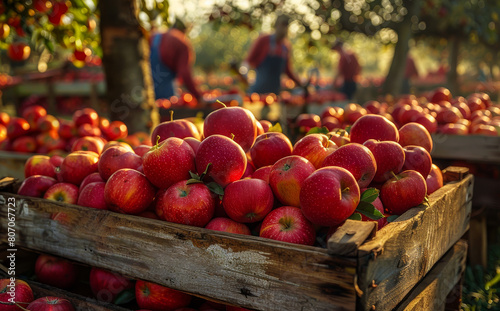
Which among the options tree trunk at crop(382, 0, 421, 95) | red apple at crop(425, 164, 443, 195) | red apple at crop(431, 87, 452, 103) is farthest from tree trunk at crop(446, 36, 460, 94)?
red apple at crop(425, 164, 443, 195)

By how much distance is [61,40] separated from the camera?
12.1 ft

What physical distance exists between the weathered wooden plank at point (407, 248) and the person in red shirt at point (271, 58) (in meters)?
5.46

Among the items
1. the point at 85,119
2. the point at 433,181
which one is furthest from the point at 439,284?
the point at 85,119

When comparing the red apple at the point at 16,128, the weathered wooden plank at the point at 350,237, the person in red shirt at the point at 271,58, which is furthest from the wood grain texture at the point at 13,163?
the person in red shirt at the point at 271,58

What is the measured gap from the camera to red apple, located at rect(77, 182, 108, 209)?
1743mm

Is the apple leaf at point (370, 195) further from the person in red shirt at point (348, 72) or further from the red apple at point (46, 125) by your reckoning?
the person in red shirt at point (348, 72)

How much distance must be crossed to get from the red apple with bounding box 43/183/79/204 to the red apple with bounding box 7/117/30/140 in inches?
76.8

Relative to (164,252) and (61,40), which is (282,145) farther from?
(61,40)

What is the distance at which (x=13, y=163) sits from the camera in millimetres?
3230

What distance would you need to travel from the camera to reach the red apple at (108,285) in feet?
5.74

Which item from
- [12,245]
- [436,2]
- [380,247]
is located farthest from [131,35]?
[436,2]

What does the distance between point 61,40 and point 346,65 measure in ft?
24.0

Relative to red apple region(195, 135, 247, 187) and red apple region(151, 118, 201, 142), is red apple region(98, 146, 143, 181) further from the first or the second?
red apple region(195, 135, 247, 187)

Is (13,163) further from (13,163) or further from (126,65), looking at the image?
(126,65)
